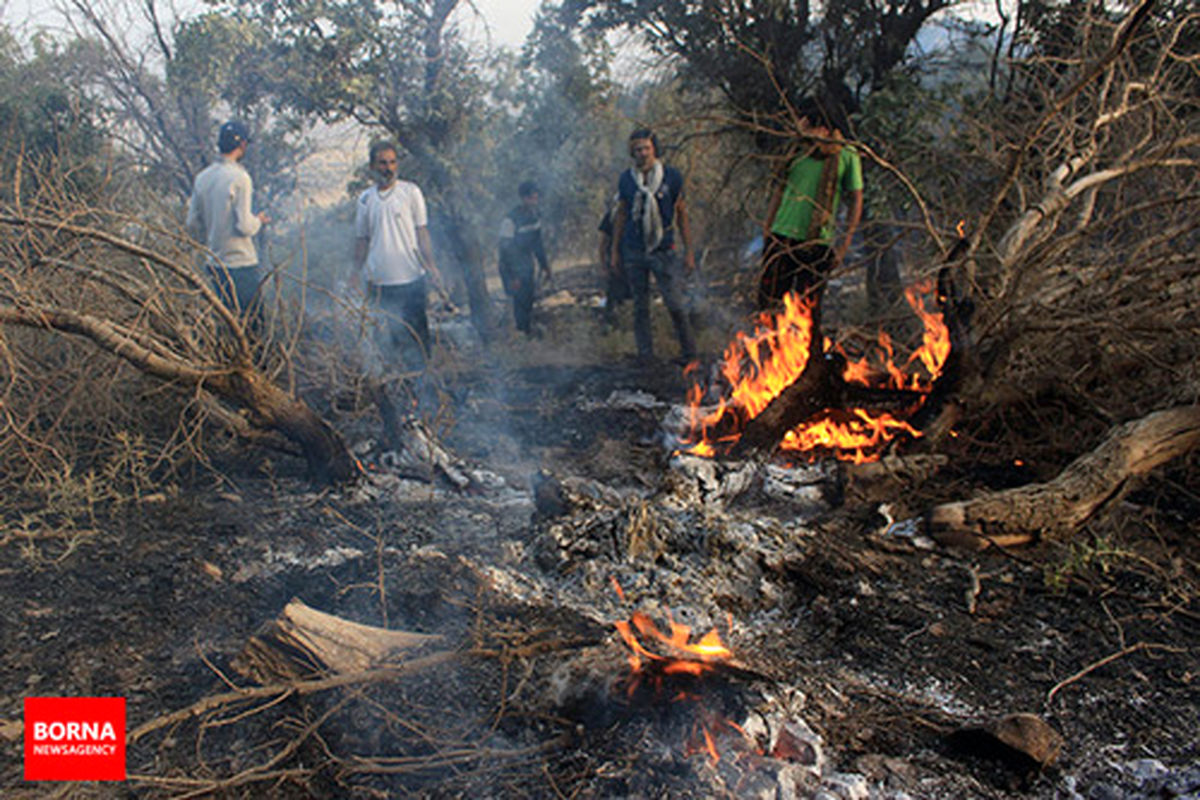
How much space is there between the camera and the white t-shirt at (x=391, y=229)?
17.8 ft

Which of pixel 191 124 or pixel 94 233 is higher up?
pixel 191 124

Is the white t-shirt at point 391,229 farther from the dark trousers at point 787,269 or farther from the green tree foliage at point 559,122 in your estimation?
the green tree foliage at point 559,122

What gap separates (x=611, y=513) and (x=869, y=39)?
5801 mm

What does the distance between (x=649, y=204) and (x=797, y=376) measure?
2.37 meters

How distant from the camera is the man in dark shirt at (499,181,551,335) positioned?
8.40 m

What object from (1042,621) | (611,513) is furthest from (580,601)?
(1042,621)

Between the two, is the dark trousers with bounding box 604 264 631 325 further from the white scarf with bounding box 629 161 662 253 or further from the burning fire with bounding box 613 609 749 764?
the burning fire with bounding box 613 609 749 764

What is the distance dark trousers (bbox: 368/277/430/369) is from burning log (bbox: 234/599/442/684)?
319 cm

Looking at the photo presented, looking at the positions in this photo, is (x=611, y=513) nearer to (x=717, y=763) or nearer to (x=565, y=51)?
(x=717, y=763)

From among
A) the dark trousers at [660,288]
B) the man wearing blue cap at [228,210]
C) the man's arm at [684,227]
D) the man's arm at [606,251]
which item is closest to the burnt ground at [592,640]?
the man wearing blue cap at [228,210]

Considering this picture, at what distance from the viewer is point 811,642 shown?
2.94 m

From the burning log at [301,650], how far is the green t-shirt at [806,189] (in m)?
4.06

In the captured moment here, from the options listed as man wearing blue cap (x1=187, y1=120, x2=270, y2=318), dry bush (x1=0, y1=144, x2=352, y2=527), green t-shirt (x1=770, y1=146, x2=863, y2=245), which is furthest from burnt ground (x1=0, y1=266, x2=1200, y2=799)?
green t-shirt (x1=770, y1=146, x2=863, y2=245)

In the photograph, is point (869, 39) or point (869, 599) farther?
point (869, 39)
